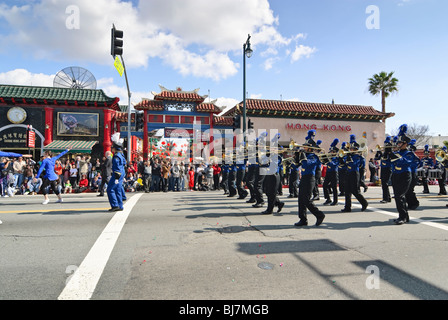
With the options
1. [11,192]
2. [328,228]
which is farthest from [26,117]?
[328,228]

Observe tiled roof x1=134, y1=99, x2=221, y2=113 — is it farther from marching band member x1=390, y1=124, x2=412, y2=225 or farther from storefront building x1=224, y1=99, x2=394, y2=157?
marching band member x1=390, y1=124, x2=412, y2=225

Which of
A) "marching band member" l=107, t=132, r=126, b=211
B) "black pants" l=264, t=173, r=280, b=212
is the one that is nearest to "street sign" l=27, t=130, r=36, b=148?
"marching band member" l=107, t=132, r=126, b=211

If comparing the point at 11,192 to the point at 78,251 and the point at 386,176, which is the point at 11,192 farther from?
the point at 386,176

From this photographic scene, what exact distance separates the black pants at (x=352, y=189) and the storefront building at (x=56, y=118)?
A: 19840 millimetres

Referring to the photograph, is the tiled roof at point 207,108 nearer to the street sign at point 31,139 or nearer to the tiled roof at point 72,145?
the tiled roof at point 72,145

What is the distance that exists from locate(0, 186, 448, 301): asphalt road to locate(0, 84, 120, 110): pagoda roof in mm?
17875

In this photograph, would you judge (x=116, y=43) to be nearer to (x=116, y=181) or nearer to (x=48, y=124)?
(x=116, y=181)

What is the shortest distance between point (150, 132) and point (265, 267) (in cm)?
2313

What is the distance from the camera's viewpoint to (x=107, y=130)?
23.8 meters

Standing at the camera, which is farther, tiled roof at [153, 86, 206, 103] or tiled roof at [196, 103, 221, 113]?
tiled roof at [196, 103, 221, 113]

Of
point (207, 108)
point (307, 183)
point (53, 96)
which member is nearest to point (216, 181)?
point (207, 108)

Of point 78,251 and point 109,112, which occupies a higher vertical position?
point 109,112

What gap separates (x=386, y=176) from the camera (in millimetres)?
11383

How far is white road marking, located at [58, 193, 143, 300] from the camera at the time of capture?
3.20m
